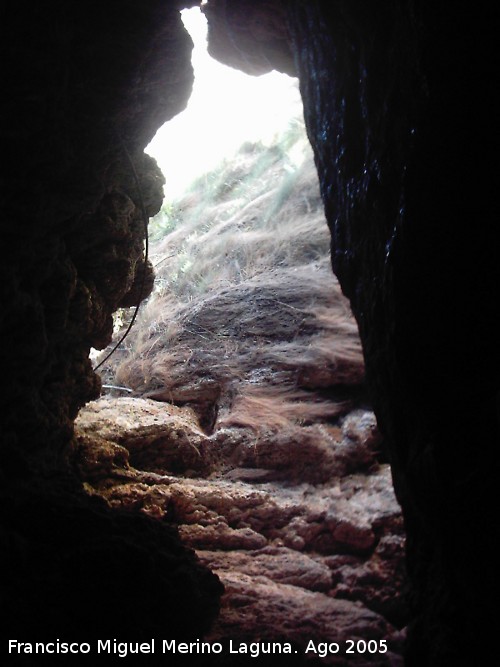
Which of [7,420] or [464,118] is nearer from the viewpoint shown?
[464,118]

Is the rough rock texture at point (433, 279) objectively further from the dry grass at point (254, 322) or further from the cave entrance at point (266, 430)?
the dry grass at point (254, 322)

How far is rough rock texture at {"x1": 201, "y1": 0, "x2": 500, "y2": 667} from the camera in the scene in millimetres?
1868

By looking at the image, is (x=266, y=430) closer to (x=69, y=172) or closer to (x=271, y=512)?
(x=271, y=512)

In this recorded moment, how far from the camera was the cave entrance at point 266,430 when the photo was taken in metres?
4.44

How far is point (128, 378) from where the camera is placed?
29.4 feet

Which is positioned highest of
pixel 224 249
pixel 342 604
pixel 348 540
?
pixel 224 249

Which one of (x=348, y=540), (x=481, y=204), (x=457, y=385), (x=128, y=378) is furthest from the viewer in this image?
(x=128, y=378)

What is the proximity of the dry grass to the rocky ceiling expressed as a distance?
331cm

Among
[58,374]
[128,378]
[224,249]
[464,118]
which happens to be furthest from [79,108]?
[224,249]

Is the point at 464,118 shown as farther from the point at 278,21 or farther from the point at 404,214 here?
the point at 278,21

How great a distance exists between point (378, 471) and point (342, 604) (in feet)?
7.70

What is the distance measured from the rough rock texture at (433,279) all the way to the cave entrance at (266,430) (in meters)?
1.51

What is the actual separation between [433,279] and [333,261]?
2.64 metres

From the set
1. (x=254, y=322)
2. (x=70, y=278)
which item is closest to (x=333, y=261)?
(x=70, y=278)
